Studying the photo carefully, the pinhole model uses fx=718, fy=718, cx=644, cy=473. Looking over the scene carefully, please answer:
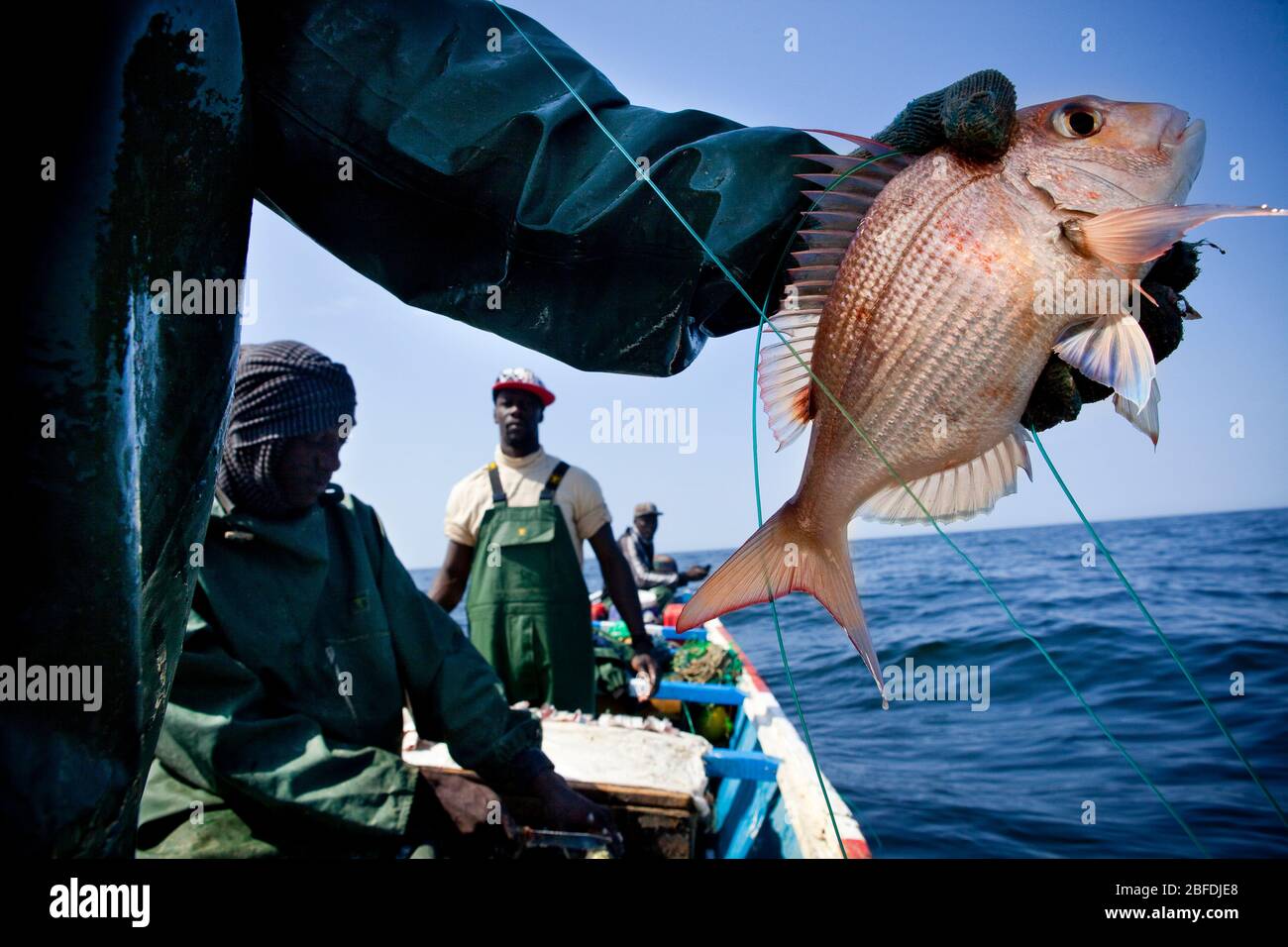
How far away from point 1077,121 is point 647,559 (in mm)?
11385

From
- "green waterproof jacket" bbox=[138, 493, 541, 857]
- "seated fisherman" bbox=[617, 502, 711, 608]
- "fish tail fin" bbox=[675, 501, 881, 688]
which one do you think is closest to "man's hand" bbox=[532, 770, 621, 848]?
"green waterproof jacket" bbox=[138, 493, 541, 857]

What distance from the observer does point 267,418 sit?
8.93 feet

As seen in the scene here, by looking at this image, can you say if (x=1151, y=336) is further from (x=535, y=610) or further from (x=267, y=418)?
(x=535, y=610)

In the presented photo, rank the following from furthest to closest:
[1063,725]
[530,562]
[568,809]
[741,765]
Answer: [1063,725], [530,562], [741,765], [568,809]

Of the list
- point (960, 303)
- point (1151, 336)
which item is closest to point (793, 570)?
point (960, 303)

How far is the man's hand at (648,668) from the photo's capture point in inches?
214

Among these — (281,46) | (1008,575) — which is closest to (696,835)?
(281,46)

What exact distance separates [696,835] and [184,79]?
10.7ft

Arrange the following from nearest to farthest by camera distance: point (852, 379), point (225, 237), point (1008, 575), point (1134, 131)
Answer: point (225, 237), point (1134, 131), point (852, 379), point (1008, 575)

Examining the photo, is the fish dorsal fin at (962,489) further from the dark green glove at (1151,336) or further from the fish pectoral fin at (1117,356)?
the fish pectoral fin at (1117,356)

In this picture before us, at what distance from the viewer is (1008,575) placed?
21250mm

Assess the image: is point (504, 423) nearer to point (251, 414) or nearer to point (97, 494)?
point (251, 414)

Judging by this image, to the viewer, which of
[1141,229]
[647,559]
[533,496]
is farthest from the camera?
[647,559]

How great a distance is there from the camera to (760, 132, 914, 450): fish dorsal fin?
119cm
